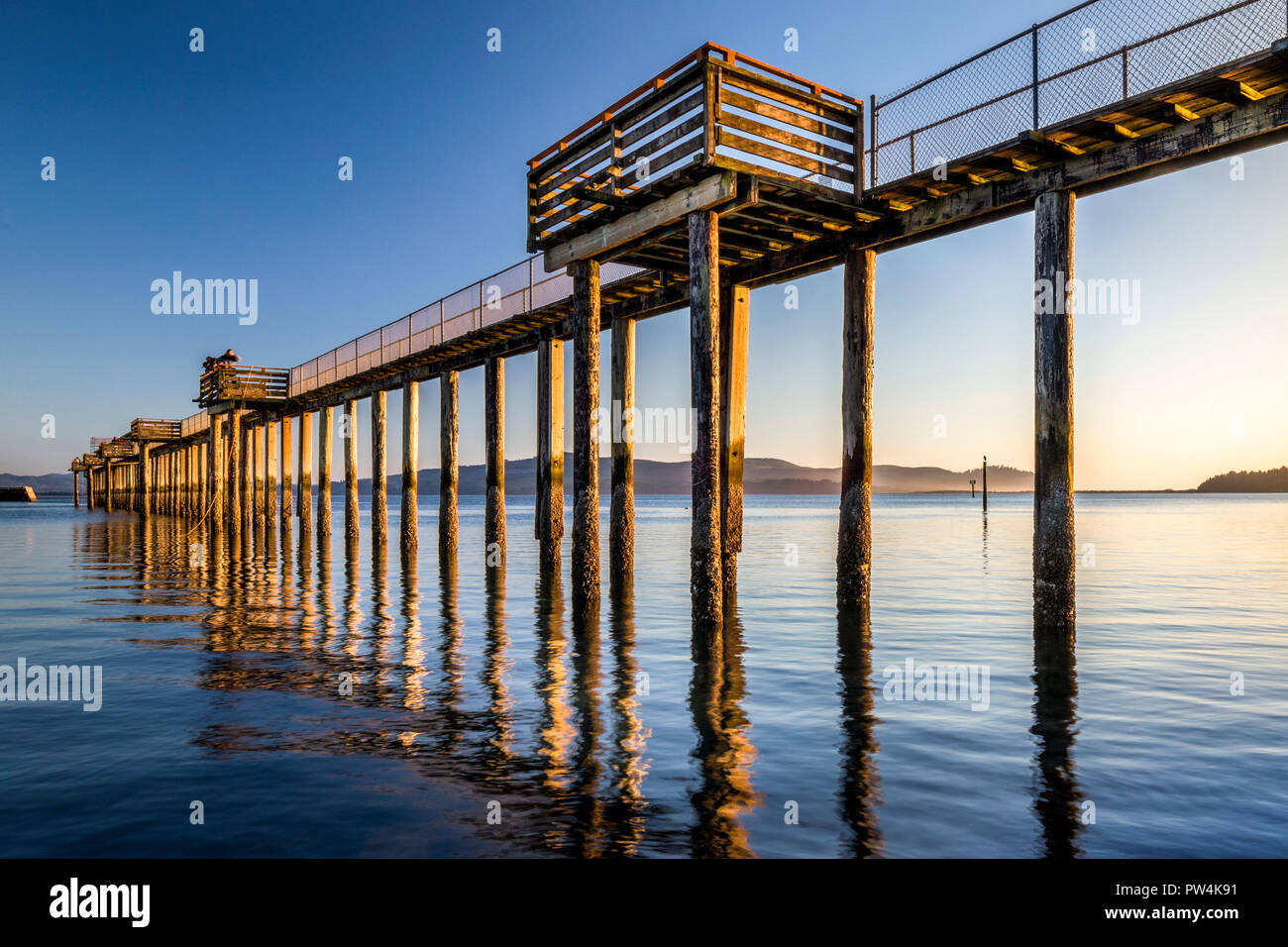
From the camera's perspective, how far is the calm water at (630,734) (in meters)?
5.55

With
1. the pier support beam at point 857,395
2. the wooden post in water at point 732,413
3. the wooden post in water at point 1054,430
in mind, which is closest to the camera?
the wooden post in water at point 1054,430

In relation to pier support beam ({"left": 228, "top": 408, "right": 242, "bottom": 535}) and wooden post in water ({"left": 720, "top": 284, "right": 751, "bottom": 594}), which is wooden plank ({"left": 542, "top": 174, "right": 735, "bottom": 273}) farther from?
pier support beam ({"left": 228, "top": 408, "right": 242, "bottom": 535})

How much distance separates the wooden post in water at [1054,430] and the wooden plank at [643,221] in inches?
179

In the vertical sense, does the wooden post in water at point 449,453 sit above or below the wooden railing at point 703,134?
below

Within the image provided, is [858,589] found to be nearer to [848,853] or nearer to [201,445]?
[848,853]

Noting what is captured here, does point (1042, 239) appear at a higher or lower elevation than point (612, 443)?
higher

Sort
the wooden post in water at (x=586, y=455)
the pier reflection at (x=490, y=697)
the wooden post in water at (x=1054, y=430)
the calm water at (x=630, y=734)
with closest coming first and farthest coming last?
the calm water at (x=630, y=734), the pier reflection at (x=490, y=697), the wooden post in water at (x=1054, y=430), the wooden post in water at (x=586, y=455)

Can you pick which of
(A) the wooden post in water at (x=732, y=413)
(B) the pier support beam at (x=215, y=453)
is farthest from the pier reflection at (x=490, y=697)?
(B) the pier support beam at (x=215, y=453)

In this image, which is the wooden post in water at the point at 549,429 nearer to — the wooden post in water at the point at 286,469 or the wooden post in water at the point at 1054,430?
the wooden post in water at the point at 1054,430

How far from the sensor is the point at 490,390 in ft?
80.3

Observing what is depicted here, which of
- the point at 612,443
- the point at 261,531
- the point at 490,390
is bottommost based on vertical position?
the point at 261,531

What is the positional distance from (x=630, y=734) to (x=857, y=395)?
8267 millimetres
